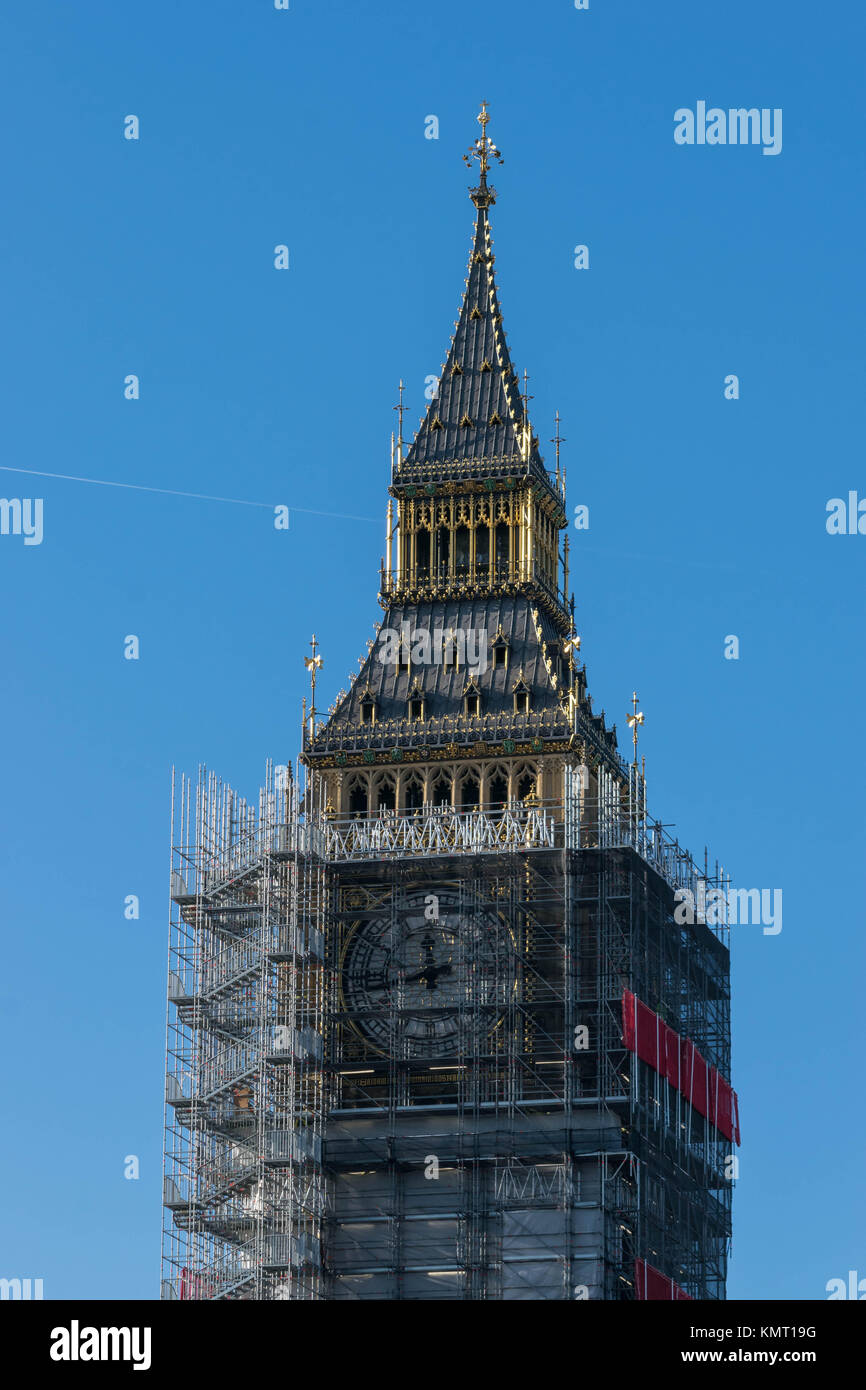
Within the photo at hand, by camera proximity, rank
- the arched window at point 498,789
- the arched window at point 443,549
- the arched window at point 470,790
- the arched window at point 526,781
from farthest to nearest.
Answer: the arched window at point 443,549
the arched window at point 470,790
the arched window at point 526,781
the arched window at point 498,789

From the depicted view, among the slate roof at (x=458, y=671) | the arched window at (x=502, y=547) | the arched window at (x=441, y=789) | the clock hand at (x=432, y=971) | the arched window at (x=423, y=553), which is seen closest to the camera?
the clock hand at (x=432, y=971)

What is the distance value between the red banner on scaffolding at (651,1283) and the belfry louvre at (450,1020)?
11 centimetres

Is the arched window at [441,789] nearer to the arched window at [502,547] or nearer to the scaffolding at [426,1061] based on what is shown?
the scaffolding at [426,1061]

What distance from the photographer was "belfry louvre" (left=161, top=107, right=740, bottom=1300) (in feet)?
367

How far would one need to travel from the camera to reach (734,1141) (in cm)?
12406

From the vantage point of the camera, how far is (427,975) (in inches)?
4537

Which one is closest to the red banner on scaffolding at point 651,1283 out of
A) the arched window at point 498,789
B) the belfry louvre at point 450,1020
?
the belfry louvre at point 450,1020

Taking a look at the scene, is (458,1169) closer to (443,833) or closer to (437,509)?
(443,833)

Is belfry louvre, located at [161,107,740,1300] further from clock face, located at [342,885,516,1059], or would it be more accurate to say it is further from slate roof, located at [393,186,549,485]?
slate roof, located at [393,186,549,485]

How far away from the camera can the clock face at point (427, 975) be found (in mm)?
113875

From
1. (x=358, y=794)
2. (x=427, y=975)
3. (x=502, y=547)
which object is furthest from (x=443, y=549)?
(x=427, y=975)

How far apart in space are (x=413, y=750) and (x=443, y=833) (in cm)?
467

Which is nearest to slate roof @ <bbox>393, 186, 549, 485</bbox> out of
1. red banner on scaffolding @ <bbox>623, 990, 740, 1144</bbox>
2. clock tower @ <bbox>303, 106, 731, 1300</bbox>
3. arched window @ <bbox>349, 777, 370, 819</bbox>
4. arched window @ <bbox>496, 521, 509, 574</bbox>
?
arched window @ <bbox>496, 521, 509, 574</bbox>
